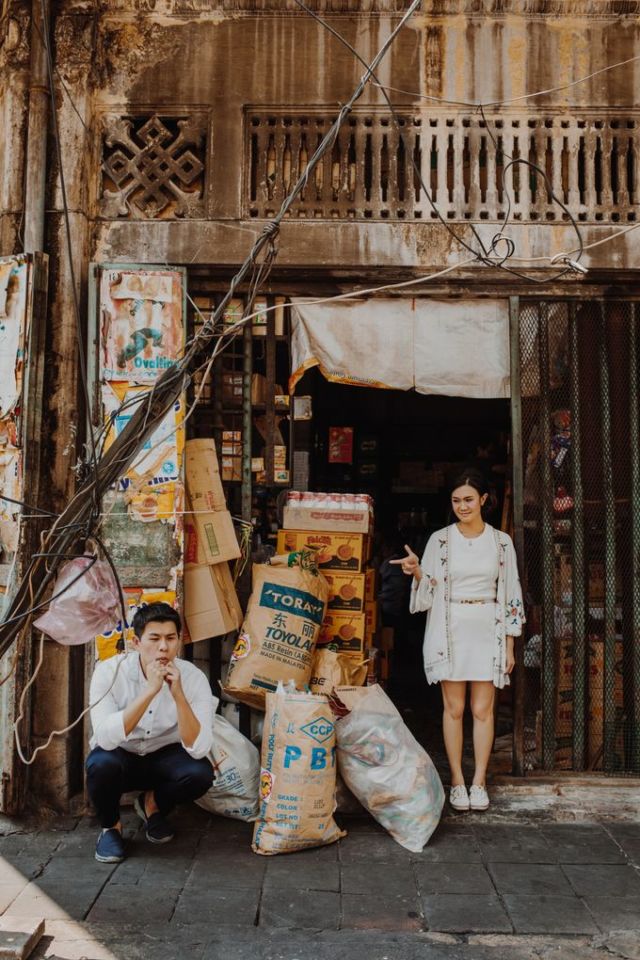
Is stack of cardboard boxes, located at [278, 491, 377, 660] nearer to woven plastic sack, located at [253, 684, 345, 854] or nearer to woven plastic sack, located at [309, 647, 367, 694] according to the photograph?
woven plastic sack, located at [309, 647, 367, 694]

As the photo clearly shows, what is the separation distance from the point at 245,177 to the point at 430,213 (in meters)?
1.25

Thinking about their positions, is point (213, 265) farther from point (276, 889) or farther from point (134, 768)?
point (276, 889)

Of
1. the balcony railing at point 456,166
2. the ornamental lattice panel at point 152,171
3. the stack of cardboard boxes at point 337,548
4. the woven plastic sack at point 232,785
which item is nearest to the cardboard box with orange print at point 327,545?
the stack of cardboard boxes at point 337,548

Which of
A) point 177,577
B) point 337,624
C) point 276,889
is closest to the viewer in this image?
point 276,889

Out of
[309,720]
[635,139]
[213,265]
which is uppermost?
[635,139]

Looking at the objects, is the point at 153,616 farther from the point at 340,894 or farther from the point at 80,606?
the point at 340,894

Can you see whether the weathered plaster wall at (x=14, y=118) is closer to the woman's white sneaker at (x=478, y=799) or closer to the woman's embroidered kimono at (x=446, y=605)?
the woman's embroidered kimono at (x=446, y=605)

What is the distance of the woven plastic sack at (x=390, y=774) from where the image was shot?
471 cm

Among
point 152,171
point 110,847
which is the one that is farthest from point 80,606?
point 152,171

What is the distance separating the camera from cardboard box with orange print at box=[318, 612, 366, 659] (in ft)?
18.4

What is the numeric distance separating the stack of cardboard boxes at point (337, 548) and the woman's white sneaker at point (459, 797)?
1.01m

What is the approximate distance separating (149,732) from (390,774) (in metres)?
1.39

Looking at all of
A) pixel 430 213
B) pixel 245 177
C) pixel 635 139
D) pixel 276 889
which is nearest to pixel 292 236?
pixel 245 177

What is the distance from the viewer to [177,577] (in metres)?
5.26
